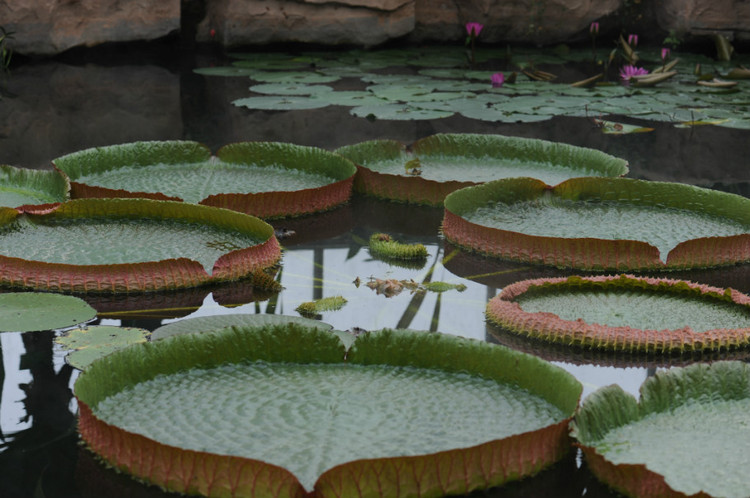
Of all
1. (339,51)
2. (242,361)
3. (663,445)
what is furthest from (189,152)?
(339,51)

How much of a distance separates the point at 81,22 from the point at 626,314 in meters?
6.78

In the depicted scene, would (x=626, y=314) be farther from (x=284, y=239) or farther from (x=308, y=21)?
(x=308, y=21)

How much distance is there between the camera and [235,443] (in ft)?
6.94

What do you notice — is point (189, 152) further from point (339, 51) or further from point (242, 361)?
point (339, 51)

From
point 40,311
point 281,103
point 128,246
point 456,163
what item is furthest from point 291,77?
point 40,311

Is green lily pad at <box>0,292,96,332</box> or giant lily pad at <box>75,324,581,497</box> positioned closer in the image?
giant lily pad at <box>75,324,581,497</box>

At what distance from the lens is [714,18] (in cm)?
931

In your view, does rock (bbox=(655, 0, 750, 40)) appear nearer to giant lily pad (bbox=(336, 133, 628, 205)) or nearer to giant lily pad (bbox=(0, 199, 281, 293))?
giant lily pad (bbox=(336, 133, 628, 205))

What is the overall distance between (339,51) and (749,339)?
23.5ft

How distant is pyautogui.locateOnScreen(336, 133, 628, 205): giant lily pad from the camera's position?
14.7 feet

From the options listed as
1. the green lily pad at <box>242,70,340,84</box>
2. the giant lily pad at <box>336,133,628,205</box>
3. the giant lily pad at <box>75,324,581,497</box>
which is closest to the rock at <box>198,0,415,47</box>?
the green lily pad at <box>242,70,340,84</box>

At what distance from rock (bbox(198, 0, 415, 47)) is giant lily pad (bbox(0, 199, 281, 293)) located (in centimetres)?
549

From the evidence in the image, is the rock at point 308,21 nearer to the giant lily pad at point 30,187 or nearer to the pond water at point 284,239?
the pond water at point 284,239

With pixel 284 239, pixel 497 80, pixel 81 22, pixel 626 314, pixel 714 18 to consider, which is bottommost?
pixel 284 239
